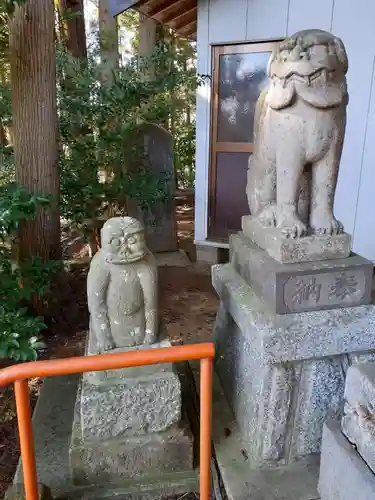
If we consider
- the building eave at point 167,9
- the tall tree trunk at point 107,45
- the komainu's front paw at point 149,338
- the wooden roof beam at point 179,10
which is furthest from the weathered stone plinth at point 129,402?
the wooden roof beam at point 179,10

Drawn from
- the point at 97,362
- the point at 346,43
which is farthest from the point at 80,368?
the point at 346,43

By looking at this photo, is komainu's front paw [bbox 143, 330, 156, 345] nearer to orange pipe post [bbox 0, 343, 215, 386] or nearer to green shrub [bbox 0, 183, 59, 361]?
green shrub [bbox 0, 183, 59, 361]

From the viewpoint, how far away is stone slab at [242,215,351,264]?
→ 1.82m

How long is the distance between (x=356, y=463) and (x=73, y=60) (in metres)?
4.10

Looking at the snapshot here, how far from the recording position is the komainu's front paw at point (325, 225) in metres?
1.88

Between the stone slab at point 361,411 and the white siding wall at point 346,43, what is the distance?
3.11m

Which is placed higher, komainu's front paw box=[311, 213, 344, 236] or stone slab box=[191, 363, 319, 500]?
komainu's front paw box=[311, 213, 344, 236]

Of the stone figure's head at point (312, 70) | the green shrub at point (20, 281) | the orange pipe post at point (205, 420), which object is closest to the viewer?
the orange pipe post at point (205, 420)

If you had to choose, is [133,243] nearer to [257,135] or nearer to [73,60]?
[257,135]

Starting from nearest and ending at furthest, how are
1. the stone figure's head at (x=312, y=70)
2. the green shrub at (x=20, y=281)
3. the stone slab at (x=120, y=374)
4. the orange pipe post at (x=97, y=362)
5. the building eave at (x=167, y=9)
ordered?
1. the orange pipe post at (x=97, y=362)
2. the stone figure's head at (x=312, y=70)
3. the stone slab at (x=120, y=374)
4. the green shrub at (x=20, y=281)
5. the building eave at (x=167, y=9)

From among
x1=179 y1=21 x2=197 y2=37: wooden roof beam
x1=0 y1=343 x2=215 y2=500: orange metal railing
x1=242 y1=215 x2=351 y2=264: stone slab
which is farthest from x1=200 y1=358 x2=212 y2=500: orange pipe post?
x1=179 y1=21 x2=197 y2=37: wooden roof beam

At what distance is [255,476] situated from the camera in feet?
6.24

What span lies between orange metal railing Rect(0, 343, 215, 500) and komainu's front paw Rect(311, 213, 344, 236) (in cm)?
83

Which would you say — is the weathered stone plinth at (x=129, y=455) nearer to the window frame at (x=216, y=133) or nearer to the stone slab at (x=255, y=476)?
the stone slab at (x=255, y=476)
